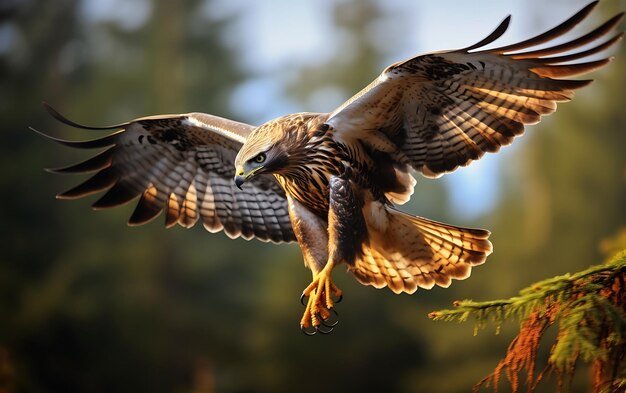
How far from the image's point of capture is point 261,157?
1690mm

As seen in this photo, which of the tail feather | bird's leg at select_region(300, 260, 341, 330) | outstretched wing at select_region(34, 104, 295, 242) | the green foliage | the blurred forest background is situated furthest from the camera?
the blurred forest background

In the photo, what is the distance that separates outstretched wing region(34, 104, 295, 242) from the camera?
2246 mm

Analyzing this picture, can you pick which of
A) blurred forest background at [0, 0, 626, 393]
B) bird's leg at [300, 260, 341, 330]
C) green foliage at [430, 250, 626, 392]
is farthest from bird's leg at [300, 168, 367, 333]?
blurred forest background at [0, 0, 626, 393]

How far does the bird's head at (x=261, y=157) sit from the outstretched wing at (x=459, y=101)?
16cm

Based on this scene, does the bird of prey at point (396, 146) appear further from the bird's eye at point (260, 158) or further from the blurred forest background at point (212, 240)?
the blurred forest background at point (212, 240)

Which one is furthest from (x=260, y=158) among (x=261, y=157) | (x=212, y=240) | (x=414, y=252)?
(x=212, y=240)

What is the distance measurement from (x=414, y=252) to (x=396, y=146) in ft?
0.95

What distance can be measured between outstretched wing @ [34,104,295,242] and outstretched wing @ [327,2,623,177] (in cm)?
51

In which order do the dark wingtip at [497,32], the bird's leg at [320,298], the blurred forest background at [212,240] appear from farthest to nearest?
1. the blurred forest background at [212,240]
2. the bird's leg at [320,298]
3. the dark wingtip at [497,32]

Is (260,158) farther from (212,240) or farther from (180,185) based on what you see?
(212,240)

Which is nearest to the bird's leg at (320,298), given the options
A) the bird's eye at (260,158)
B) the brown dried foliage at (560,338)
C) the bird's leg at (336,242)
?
the bird's leg at (336,242)

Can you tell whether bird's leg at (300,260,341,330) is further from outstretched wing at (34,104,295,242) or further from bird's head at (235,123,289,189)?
outstretched wing at (34,104,295,242)

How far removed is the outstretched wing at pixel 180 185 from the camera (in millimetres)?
2246

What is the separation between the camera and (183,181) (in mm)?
2303
